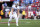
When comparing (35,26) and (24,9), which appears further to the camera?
(24,9)

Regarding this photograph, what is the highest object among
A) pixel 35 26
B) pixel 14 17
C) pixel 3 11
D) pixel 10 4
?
pixel 10 4

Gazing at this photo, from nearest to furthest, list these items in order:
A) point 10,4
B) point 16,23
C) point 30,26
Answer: point 30,26 → point 16,23 → point 10,4

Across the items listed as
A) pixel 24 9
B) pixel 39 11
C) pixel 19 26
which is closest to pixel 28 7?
pixel 24 9

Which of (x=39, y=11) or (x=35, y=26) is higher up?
(x=39, y=11)

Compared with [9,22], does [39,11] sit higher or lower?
higher

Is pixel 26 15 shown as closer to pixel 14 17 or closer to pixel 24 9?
pixel 24 9

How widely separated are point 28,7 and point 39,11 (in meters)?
0.98

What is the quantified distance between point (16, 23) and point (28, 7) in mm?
1669

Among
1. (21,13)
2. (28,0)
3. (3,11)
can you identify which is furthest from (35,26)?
(3,11)

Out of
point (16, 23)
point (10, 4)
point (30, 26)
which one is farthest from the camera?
point (10, 4)

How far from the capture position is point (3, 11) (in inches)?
270

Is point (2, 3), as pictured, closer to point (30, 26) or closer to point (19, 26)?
point (19, 26)

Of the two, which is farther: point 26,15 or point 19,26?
point 26,15

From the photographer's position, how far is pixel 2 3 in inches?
270
